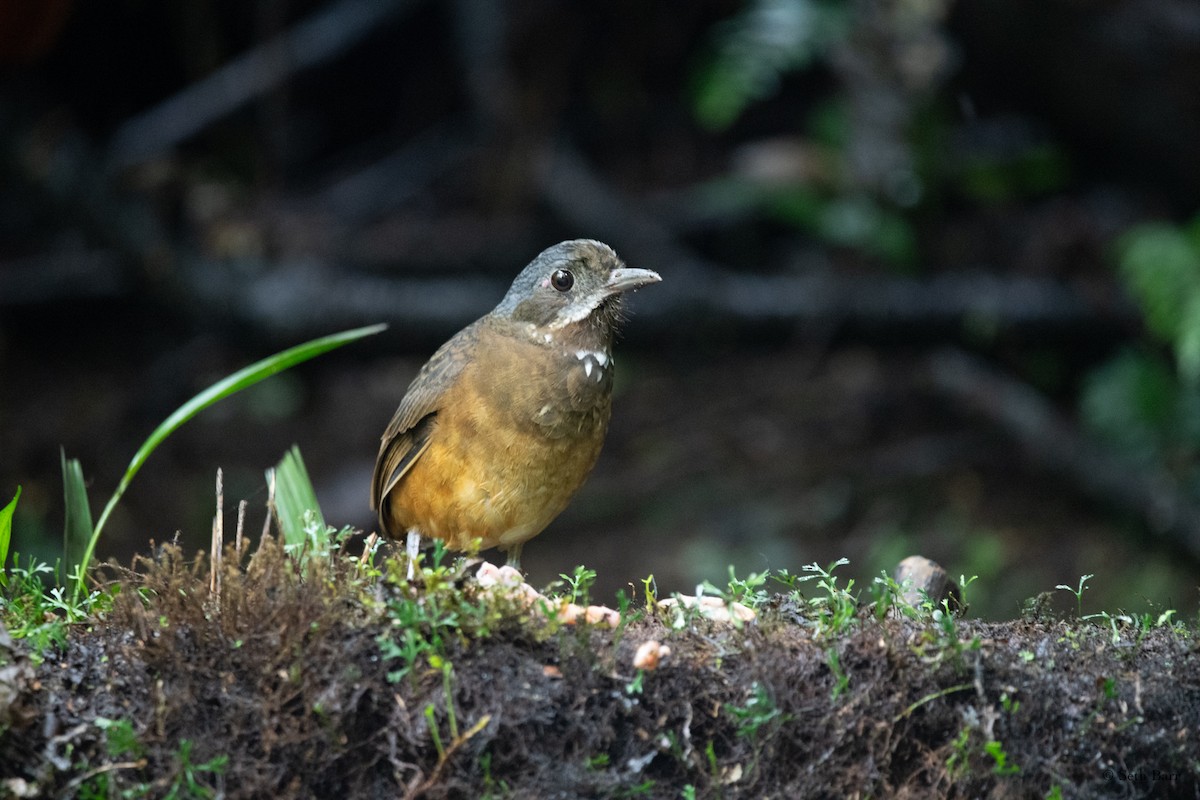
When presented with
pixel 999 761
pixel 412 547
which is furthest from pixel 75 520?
pixel 999 761

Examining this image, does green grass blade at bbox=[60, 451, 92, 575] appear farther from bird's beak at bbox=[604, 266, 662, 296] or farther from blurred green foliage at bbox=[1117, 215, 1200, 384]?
blurred green foliage at bbox=[1117, 215, 1200, 384]

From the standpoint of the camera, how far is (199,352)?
28.6 feet

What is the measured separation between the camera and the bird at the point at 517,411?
13.0ft

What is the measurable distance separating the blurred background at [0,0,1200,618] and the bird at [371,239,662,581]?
321 centimetres

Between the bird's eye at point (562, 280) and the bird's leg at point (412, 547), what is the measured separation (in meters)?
0.95

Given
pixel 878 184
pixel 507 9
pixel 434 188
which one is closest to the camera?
pixel 878 184

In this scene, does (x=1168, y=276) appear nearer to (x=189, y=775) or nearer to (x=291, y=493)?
(x=291, y=493)

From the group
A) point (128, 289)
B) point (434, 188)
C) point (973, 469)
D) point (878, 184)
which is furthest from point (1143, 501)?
point (128, 289)

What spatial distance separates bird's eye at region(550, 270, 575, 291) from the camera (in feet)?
13.9

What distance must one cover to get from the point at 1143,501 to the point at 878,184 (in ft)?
8.56

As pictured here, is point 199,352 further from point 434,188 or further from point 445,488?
point 445,488

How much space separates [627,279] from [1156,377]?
4.59 m

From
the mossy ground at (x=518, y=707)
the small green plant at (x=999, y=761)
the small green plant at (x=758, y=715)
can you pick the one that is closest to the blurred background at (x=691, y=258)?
the mossy ground at (x=518, y=707)

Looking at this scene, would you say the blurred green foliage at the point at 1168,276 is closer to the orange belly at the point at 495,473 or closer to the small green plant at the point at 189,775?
the orange belly at the point at 495,473
